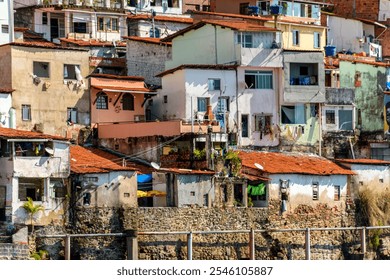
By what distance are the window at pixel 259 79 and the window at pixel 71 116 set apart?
8274 mm

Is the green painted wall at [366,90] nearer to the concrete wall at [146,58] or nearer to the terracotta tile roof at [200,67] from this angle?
the terracotta tile roof at [200,67]

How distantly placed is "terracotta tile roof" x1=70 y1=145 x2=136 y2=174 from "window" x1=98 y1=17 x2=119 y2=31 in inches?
683

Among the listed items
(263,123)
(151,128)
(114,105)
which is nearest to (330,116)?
(263,123)

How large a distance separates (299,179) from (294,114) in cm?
581

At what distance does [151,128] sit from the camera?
7181cm

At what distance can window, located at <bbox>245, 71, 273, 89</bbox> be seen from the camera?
76250mm

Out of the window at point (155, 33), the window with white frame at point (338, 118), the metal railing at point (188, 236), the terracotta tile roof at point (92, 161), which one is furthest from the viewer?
the window at point (155, 33)

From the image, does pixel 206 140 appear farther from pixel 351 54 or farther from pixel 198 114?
pixel 351 54

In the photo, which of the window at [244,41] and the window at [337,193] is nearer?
the window at [337,193]

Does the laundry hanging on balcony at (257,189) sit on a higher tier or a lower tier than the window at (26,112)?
lower

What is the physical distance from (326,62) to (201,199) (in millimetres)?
16399

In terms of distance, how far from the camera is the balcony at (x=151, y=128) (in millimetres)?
71062

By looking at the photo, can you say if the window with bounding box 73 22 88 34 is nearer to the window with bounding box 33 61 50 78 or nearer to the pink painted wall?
the pink painted wall

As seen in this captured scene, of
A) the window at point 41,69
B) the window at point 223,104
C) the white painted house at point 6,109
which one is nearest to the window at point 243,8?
the window at point 223,104
